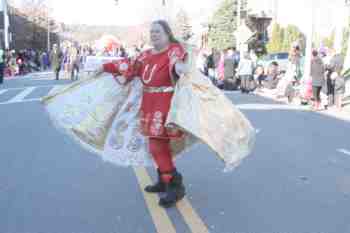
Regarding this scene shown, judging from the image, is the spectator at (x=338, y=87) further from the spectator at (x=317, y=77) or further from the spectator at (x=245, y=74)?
the spectator at (x=245, y=74)

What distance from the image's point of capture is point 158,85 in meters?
5.54

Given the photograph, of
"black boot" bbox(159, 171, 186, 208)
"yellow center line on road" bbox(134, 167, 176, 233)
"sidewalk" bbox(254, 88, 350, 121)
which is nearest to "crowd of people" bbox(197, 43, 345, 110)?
"sidewalk" bbox(254, 88, 350, 121)

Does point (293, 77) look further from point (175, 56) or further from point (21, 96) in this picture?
point (175, 56)

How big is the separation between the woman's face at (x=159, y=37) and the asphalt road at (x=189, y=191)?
1579 millimetres

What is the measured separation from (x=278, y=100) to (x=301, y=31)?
98.6 ft

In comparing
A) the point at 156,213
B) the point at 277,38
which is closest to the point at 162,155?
the point at 156,213

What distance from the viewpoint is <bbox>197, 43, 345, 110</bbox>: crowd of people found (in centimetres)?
1627

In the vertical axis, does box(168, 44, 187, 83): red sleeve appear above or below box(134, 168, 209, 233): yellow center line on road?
above

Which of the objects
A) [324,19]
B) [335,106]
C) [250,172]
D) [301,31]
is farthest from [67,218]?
[301,31]

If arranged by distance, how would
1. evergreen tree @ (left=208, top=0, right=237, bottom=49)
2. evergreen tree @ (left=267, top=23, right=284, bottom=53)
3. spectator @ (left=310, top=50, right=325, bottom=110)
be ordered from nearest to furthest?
1. spectator @ (left=310, top=50, right=325, bottom=110)
2. evergreen tree @ (left=267, top=23, right=284, bottom=53)
3. evergreen tree @ (left=208, top=0, right=237, bottom=49)

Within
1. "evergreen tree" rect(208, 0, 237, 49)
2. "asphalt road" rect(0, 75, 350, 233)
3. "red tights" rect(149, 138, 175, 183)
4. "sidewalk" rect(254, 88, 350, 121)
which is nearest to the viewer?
"asphalt road" rect(0, 75, 350, 233)

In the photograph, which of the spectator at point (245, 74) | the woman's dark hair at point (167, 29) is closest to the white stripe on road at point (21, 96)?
the spectator at point (245, 74)

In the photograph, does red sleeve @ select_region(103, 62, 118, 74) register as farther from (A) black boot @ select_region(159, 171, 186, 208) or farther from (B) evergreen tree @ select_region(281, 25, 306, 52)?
(B) evergreen tree @ select_region(281, 25, 306, 52)

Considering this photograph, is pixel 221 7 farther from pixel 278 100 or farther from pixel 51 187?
pixel 51 187
